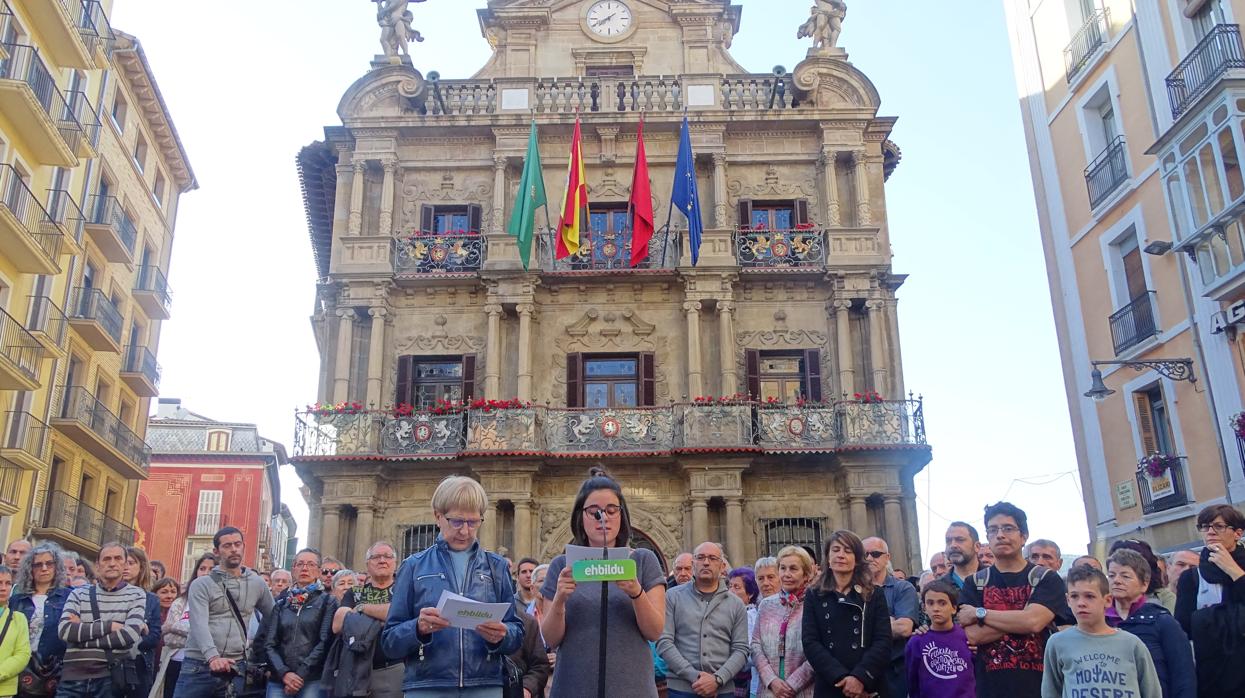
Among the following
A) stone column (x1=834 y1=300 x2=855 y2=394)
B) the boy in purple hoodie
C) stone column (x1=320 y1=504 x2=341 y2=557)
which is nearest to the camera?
the boy in purple hoodie

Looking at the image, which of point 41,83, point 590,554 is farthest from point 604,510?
point 41,83

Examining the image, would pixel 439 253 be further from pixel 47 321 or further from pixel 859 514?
pixel 859 514

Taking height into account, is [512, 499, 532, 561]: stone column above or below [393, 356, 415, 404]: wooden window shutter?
below

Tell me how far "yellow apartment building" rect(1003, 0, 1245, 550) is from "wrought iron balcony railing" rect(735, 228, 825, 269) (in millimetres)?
5022

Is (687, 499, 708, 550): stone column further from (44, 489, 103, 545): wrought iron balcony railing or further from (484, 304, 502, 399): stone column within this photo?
(44, 489, 103, 545): wrought iron balcony railing

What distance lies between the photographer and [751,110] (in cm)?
2167

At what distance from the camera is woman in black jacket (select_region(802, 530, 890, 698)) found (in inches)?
232

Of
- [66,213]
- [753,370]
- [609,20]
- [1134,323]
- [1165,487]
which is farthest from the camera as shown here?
[609,20]

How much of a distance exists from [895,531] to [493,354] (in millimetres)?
8541

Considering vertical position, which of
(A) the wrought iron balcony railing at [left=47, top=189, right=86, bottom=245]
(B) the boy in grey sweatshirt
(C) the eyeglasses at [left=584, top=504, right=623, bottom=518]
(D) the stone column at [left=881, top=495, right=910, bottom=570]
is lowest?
(B) the boy in grey sweatshirt

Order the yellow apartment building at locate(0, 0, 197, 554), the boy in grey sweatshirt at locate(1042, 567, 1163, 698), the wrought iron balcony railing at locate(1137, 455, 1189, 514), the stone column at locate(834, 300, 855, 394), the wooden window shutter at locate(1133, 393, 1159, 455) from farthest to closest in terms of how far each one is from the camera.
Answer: the yellow apartment building at locate(0, 0, 197, 554) < the stone column at locate(834, 300, 855, 394) < the wooden window shutter at locate(1133, 393, 1159, 455) < the wrought iron balcony railing at locate(1137, 455, 1189, 514) < the boy in grey sweatshirt at locate(1042, 567, 1163, 698)

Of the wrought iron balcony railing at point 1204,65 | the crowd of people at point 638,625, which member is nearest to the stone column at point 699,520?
the crowd of people at point 638,625

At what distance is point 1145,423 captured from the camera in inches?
698

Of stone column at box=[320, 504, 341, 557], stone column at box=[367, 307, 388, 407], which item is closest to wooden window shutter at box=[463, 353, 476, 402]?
stone column at box=[367, 307, 388, 407]
